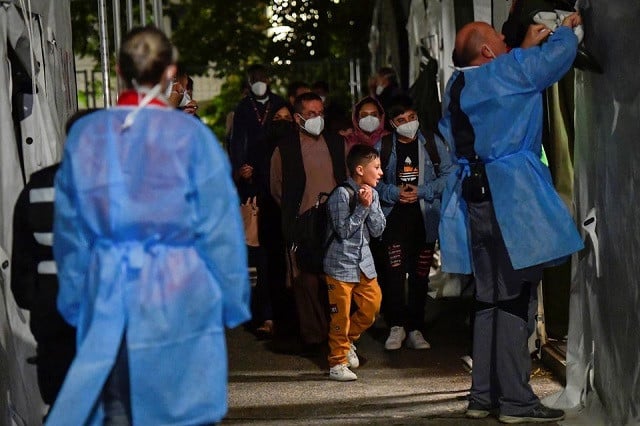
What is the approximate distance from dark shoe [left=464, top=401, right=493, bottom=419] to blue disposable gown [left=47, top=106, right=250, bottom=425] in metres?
3.00

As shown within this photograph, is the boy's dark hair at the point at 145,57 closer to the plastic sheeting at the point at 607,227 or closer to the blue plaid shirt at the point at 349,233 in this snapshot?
the plastic sheeting at the point at 607,227

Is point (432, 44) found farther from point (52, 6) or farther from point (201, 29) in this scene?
point (201, 29)

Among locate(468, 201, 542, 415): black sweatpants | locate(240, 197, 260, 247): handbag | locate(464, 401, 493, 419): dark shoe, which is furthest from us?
locate(240, 197, 260, 247): handbag

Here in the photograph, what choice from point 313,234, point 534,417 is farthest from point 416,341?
point 534,417

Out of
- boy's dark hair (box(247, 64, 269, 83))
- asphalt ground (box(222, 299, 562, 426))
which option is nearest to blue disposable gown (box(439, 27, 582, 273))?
asphalt ground (box(222, 299, 562, 426))

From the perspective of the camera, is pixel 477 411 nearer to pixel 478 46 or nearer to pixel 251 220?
pixel 478 46

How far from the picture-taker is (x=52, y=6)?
8.27 metres

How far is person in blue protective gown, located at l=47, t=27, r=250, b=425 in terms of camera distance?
484cm

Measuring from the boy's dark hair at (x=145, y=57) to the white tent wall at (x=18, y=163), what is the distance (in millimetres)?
2278

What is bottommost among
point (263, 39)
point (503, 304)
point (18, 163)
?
point (503, 304)

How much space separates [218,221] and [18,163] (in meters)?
2.64

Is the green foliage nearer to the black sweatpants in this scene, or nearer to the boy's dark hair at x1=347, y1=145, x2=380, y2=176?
the boy's dark hair at x1=347, y1=145, x2=380, y2=176

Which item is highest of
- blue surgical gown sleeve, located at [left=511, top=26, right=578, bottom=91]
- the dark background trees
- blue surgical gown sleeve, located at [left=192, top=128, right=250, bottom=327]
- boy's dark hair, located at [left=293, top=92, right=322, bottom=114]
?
the dark background trees

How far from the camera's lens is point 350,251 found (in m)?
9.18
